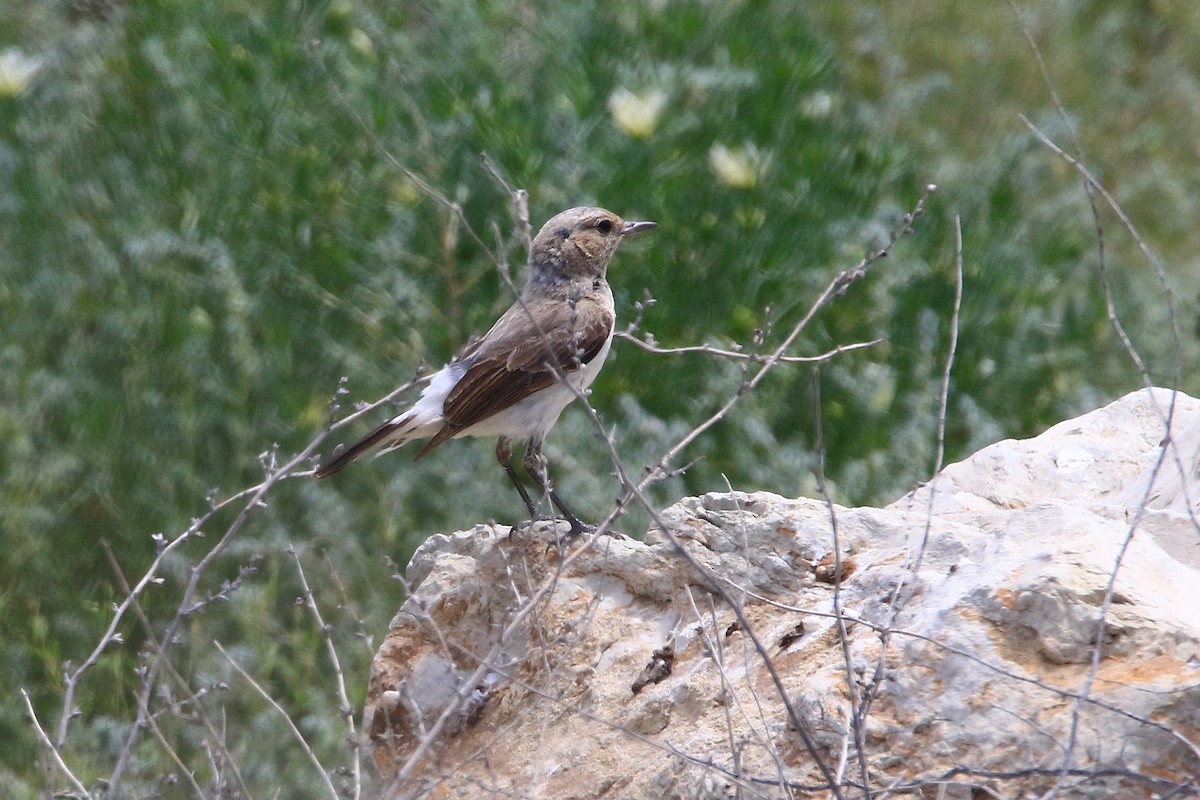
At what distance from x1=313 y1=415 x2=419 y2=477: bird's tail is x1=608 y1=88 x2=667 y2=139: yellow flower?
2.02 metres

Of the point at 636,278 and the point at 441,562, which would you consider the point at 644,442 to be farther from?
the point at 441,562

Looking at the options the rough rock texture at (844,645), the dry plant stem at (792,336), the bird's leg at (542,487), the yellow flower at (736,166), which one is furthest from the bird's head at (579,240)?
the dry plant stem at (792,336)

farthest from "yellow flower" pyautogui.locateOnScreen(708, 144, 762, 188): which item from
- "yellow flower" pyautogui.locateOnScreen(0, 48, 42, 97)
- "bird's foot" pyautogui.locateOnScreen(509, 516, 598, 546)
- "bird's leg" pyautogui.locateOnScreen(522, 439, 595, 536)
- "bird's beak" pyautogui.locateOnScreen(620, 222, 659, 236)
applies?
"yellow flower" pyautogui.locateOnScreen(0, 48, 42, 97)

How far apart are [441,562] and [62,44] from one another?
5.31 m

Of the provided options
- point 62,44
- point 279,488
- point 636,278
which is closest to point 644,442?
point 636,278

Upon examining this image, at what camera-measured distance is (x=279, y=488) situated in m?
7.20

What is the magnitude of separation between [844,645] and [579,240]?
343 cm

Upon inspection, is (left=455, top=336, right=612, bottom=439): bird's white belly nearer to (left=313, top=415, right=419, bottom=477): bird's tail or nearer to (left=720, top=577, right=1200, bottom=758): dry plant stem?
(left=313, top=415, right=419, bottom=477): bird's tail

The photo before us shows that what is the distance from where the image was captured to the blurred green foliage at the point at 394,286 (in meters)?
6.79

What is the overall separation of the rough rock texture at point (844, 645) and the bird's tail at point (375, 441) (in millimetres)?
→ 852

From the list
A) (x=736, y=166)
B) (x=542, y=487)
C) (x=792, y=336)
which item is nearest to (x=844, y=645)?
(x=792, y=336)

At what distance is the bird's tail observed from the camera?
564 centimetres

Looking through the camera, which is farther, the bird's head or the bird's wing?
the bird's head

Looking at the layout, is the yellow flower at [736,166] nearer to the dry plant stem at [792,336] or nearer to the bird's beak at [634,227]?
the bird's beak at [634,227]
